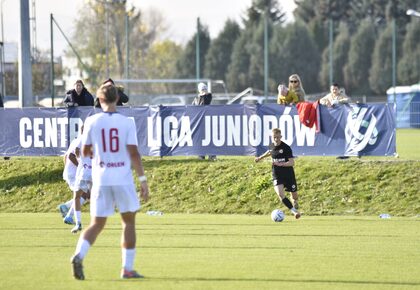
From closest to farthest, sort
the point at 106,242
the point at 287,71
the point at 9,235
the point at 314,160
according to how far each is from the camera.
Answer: the point at 106,242 → the point at 9,235 → the point at 314,160 → the point at 287,71

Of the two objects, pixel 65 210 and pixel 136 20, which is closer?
pixel 65 210

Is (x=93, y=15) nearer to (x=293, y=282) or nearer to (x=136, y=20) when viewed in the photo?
(x=136, y=20)

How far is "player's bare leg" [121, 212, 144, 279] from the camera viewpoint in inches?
450

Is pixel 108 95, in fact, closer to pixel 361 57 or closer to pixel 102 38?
pixel 102 38

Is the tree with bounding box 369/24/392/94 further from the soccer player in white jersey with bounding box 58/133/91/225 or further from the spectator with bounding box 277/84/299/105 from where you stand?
the soccer player in white jersey with bounding box 58/133/91/225

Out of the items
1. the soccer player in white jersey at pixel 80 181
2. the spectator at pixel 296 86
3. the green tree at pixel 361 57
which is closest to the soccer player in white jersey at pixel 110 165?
the soccer player in white jersey at pixel 80 181

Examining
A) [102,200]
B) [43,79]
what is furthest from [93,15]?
[102,200]

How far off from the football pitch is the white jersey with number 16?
115cm

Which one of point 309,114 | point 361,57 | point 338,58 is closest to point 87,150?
point 309,114

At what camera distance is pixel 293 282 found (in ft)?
37.0

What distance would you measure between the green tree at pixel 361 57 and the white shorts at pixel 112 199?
75.2m

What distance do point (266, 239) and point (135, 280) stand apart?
503 centimetres

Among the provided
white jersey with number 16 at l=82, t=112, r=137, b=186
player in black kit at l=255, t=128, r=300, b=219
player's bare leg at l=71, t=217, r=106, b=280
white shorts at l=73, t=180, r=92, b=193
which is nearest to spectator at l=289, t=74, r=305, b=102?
player in black kit at l=255, t=128, r=300, b=219

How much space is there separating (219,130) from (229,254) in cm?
1089
